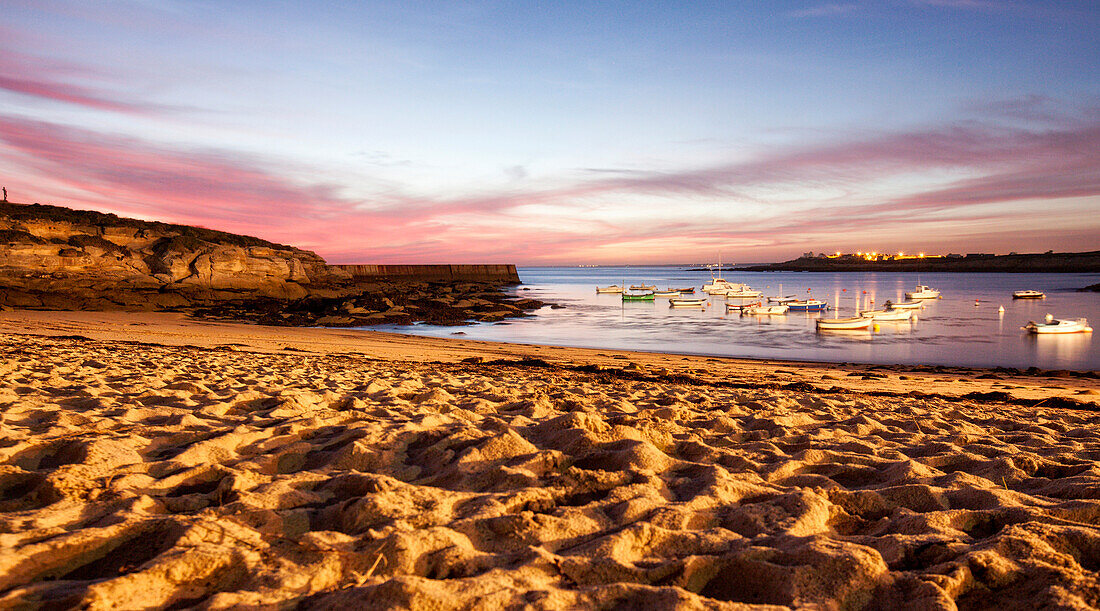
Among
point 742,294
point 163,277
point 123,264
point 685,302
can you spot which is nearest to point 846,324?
point 685,302

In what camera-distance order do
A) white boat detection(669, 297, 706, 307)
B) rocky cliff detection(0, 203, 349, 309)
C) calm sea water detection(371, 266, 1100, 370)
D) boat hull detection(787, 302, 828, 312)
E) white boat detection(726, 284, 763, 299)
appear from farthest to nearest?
white boat detection(726, 284, 763, 299) → white boat detection(669, 297, 706, 307) → boat hull detection(787, 302, 828, 312) → rocky cliff detection(0, 203, 349, 309) → calm sea water detection(371, 266, 1100, 370)

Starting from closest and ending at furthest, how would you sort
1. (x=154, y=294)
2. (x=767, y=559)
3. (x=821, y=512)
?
(x=767, y=559) < (x=821, y=512) < (x=154, y=294)

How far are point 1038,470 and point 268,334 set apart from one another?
2006 cm

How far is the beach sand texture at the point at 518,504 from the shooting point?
7.07 ft

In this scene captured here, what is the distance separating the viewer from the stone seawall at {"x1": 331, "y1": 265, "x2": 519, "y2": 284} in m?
76.5

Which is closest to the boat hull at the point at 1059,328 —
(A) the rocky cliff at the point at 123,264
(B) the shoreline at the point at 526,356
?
(B) the shoreline at the point at 526,356

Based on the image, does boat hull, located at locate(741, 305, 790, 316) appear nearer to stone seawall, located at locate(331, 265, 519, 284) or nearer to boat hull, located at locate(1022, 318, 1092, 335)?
boat hull, located at locate(1022, 318, 1092, 335)

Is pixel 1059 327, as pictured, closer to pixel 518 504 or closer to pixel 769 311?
pixel 769 311

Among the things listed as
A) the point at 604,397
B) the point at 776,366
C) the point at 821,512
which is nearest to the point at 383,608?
the point at 821,512

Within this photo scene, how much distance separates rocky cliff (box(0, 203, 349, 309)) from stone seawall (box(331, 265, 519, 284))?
36.1m

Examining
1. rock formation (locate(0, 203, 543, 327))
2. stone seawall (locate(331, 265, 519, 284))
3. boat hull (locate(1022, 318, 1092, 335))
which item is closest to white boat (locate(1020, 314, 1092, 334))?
boat hull (locate(1022, 318, 1092, 335))

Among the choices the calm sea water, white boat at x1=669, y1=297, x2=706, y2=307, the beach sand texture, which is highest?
the beach sand texture

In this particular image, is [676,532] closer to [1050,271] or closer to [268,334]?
[268,334]

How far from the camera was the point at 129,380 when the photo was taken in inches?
260
